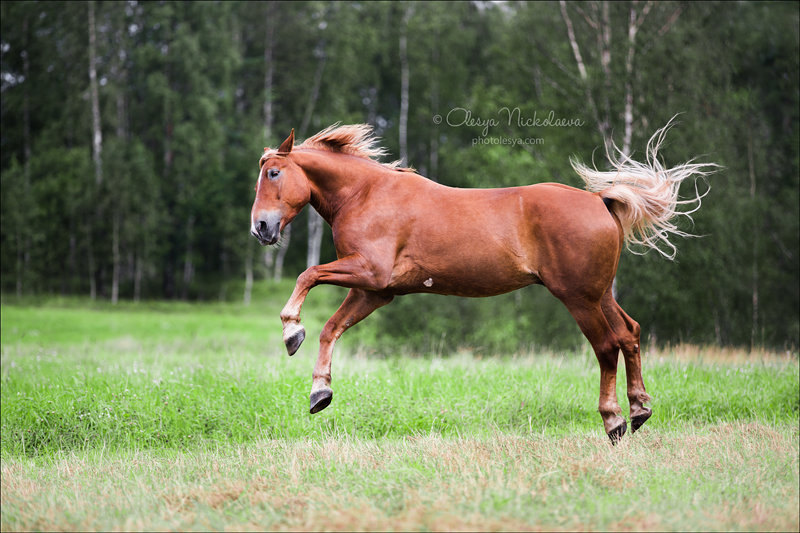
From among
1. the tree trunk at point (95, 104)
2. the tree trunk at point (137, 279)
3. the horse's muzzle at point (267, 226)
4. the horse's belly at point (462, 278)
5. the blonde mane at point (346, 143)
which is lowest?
the tree trunk at point (137, 279)

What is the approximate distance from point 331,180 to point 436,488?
2675mm

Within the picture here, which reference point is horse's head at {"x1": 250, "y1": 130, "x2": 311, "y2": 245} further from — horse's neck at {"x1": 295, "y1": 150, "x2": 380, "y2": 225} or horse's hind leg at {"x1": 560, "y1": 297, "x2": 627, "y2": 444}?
horse's hind leg at {"x1": 560, "y1": 297, "x2": 627, "y2": 444}

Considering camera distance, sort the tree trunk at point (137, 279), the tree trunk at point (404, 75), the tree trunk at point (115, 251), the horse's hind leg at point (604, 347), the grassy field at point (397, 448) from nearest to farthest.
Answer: the grassy field at point (397, 448)
the horse's hind leg at point (604, 347)
the tree trunk at point (115, 251)
the tree trunk at point (137, 279)
the tree trunk at point (404, 75)

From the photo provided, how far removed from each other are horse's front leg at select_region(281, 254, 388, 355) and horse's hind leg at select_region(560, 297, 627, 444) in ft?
5.41

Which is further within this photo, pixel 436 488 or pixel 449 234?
pixel 449 234

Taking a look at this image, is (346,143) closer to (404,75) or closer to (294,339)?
(294,339)

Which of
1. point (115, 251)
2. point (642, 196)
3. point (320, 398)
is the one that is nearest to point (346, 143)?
point (320, 398)

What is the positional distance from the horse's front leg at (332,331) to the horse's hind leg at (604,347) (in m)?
1.55

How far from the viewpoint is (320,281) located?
5.15 m

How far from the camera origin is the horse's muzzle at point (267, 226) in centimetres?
529

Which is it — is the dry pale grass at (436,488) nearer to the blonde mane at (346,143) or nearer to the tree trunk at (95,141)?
the blonde mane at (346,143)

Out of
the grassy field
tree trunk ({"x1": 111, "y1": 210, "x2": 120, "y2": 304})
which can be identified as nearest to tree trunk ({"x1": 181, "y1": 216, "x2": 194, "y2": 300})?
tree trunk ({"x1": 111, "y1": 210, "x2": 120, "y2": 304})

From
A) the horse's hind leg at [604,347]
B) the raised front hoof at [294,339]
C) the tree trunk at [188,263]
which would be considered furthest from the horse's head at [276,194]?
the tree trunk at [188,263]

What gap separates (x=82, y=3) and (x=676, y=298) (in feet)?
84.4
